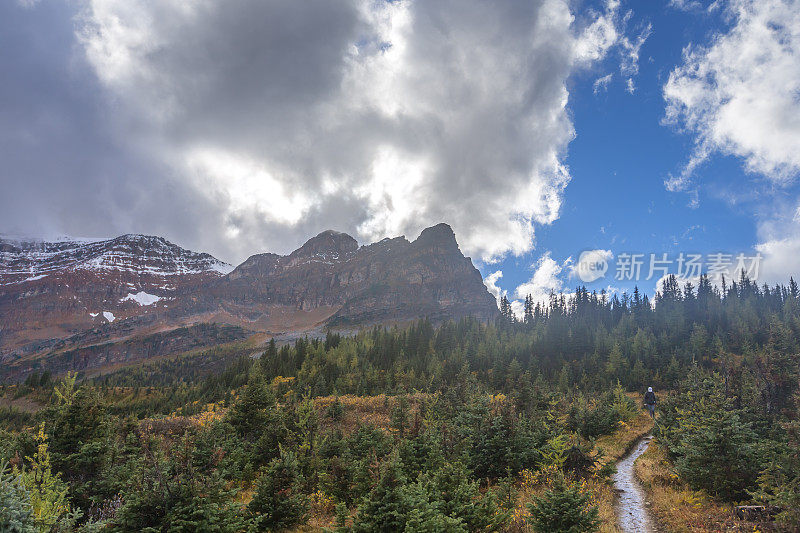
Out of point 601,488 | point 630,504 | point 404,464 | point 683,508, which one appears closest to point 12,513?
point 404,464

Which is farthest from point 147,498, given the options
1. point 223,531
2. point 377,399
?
point 377,399

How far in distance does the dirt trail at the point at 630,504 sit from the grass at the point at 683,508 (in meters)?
0.34

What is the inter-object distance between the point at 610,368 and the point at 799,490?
79258 millimetres

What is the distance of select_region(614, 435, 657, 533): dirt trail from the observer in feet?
44.1

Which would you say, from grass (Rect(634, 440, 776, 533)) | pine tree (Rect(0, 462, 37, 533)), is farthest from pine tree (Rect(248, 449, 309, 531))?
grass (Rect(634, 440, 776, 533))

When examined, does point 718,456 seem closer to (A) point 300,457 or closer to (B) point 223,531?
(B) point 223,531

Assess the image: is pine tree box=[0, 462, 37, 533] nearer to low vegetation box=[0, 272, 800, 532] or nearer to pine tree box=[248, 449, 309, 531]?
low vegetation box=[0, 272, 800, 532]

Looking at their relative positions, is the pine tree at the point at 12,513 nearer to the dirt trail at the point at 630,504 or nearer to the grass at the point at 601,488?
the grass at the point at 601,488

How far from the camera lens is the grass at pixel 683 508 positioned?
1164 centimetres

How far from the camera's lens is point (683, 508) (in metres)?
13.8

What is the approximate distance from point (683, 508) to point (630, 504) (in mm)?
2316

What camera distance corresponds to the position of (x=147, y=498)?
9672mm

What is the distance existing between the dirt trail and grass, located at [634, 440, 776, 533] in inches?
13.5

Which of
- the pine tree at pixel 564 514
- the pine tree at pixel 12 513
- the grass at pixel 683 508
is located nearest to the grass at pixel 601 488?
the pine tree at pixel 564 514
